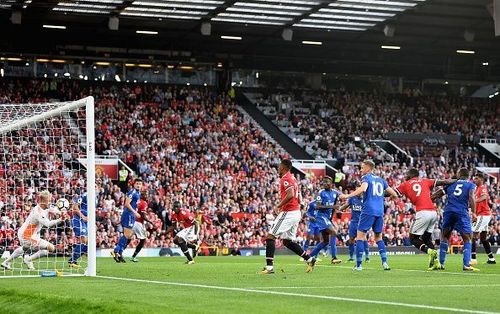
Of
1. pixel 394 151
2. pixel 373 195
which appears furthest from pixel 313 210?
pixel 394 151

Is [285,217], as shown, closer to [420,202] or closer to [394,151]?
[420,202]

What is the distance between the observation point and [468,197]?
23359 mm

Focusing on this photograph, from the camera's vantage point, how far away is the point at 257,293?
15.7m

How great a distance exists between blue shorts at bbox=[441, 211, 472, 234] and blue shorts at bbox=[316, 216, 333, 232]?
532 cm

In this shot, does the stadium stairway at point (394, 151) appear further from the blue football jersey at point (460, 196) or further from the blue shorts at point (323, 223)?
the blue football jersey at point (460, 196)

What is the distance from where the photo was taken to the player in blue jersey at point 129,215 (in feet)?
98.1

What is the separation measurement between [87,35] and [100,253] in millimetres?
21830

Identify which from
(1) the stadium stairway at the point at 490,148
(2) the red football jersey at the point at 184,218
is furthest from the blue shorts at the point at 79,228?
(1) the stadium stairway at the point at 490,148

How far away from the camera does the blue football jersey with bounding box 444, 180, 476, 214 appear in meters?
23.4

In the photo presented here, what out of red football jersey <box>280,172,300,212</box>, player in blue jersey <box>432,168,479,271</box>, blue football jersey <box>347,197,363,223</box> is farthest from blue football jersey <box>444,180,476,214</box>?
blue football jersey <box>347,197,363,223</box>

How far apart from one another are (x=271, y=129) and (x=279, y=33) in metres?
6.54

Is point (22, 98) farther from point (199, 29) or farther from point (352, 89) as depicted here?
point (352, 89)

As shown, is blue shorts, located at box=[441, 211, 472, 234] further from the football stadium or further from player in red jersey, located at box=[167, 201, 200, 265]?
player in red jersey, located at box=[167, 201, 200, 265]

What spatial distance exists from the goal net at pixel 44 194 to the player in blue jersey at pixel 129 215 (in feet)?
3.76
